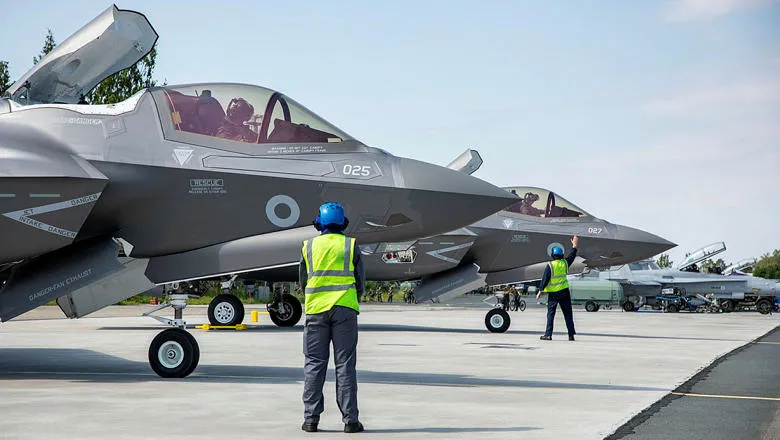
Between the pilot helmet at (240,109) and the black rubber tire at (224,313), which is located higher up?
the pilot helmet at (240,109)

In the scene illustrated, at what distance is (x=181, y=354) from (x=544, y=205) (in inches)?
555

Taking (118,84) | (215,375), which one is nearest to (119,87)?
(118,84)

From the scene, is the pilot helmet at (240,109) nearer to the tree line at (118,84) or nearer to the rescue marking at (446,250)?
the rescue marking at (446,250)

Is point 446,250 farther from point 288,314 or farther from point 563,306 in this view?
point 288,314

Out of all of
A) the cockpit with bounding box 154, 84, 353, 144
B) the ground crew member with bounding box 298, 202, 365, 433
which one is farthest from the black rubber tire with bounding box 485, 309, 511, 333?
the ground crew member with bounding box 298, 202, 365, 433

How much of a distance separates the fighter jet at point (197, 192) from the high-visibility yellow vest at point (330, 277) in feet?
8.18

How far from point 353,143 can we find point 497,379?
3.20 meters

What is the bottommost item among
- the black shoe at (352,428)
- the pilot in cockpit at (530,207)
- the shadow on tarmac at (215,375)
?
the black shoe at (352,428)

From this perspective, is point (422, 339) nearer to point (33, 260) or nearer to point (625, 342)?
point (625, 342)

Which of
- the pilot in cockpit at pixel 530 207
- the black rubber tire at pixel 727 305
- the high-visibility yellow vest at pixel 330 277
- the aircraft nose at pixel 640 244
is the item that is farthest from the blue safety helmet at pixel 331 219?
the black rubber tire at pixel 727 305

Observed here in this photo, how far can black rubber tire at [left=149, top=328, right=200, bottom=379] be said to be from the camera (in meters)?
9.77

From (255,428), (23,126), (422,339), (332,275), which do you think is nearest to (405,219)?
(332,275)

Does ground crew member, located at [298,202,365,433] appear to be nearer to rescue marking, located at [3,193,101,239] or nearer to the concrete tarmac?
the concrete tarmac

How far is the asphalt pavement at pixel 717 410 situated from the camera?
6.74 m
